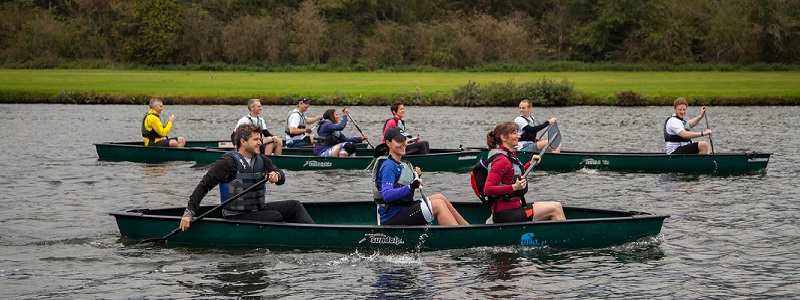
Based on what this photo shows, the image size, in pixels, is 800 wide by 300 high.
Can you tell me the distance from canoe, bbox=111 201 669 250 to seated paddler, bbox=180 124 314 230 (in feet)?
0.75

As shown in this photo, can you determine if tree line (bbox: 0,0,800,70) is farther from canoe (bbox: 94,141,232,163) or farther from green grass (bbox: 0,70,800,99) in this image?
canoe (bbox: 94,141,232,163)

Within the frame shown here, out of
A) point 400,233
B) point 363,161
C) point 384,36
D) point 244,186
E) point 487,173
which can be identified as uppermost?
point 384,36

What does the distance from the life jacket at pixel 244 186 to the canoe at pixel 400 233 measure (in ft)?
0.84

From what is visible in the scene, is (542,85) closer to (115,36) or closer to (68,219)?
(68,219)

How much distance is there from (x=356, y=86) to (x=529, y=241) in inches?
1792

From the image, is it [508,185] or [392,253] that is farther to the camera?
[392,253]

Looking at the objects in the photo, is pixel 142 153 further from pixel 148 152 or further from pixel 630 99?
pixel 630 99

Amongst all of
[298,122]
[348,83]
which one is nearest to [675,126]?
[298,122]

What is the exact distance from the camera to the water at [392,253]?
509 inches

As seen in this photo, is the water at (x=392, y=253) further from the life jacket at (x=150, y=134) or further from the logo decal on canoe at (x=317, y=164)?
the life jacket at (x=150, y=134)

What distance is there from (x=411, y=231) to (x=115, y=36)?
243 feet

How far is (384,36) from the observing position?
8231cm

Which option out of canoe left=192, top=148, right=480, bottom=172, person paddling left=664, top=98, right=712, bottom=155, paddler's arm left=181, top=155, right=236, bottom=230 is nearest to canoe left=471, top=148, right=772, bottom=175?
person paddling left=664, top=98, right=712, bottom=155

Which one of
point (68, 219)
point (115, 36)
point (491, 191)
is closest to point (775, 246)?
point (491, 191)
